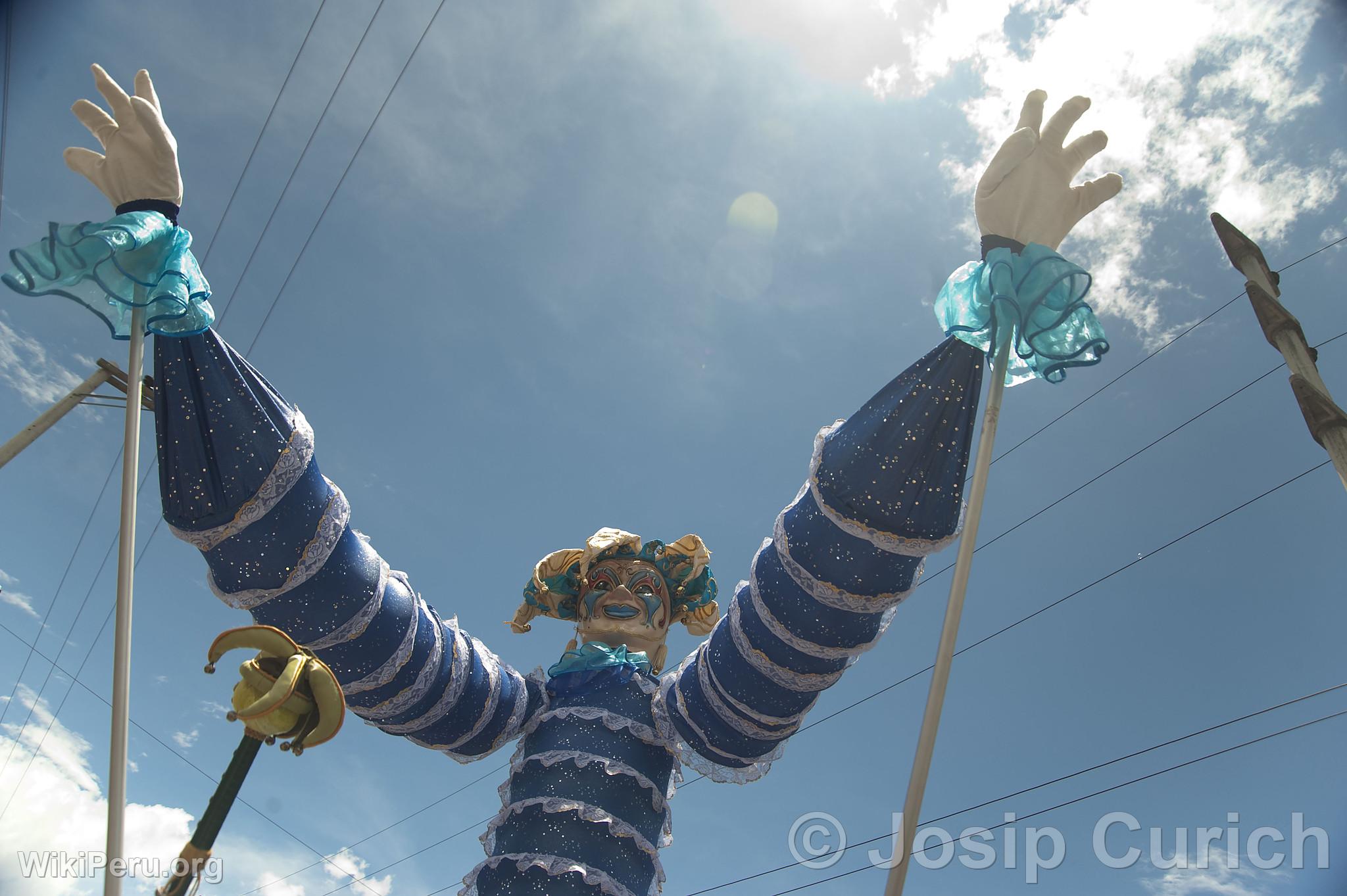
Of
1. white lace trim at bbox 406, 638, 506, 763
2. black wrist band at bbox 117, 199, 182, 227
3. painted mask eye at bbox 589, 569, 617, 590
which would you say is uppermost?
painted mask eye at bbox 589, 569, 617, 590

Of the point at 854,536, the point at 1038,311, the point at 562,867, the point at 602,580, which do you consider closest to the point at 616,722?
the point at 562,867

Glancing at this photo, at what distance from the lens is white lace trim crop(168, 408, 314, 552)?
3.06 meters

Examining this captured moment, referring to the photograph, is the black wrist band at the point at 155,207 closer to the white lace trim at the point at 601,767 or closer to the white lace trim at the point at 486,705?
the white lace trim at the point at 486,705

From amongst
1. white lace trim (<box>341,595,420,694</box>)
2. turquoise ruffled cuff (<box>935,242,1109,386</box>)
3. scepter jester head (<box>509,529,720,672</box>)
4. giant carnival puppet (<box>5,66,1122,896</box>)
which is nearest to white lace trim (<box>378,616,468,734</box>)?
giant carnival puppet (<box>5,66,1122,896</box>)

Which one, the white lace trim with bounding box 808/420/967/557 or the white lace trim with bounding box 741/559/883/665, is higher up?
the white lace trim with bounding box 808/420/967/557

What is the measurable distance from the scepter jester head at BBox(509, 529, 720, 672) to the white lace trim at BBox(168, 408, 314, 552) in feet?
6.24

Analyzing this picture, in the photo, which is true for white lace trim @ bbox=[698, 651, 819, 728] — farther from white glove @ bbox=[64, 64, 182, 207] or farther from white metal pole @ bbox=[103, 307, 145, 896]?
white glove @ bbox=[64, 64, 182, 207]

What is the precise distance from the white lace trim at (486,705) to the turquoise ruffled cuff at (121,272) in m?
1.93

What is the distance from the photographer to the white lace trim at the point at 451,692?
392 cm

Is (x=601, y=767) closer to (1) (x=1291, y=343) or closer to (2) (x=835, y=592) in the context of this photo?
(2) (x=835, y=592)

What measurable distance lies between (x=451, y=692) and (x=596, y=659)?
73cm

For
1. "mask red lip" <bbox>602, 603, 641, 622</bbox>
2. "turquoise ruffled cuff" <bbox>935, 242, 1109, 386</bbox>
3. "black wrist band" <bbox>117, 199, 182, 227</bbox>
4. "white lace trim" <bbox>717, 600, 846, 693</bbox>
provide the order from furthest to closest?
"mask red lip" <bbox>602, 603, 641, 622</bbox> < "white lace trim" <bbox>717, 600, 846, 693</bbox> < "black wrist band" <bbox>117, 199, 182, 227</bbox> < "turquoise ruffled cuff" <bbox>935, 242, 1109, 386</bbox>

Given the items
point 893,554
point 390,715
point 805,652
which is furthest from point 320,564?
point 893,554

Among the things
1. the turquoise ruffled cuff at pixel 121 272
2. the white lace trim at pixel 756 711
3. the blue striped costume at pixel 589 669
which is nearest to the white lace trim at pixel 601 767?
the blue striped costume at pixel 589 669
